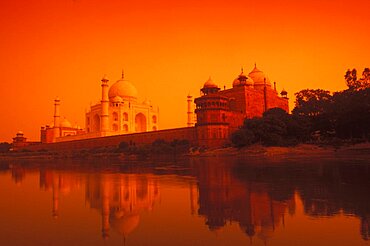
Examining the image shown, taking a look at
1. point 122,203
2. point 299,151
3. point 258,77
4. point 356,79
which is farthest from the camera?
point 258,77

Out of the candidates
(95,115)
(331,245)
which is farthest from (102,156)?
(331,245)

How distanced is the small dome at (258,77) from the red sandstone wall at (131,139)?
45.9 feet

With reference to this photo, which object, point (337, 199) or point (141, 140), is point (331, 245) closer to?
point (337, 199)

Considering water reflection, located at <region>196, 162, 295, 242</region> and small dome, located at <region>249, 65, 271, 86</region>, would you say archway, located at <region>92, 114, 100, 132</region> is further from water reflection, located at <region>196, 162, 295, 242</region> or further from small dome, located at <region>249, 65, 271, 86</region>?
water reflection, located at <region>196, 162, 295, 242</region>

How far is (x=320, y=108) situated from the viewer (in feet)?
115

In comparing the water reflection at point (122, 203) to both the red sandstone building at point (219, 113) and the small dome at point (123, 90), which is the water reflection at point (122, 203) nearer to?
the red sandstone building at point (219, 113)

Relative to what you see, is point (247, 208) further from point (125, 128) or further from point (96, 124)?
point (96, 124)

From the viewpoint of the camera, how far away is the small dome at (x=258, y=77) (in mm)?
45391

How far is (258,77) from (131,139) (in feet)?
63.5

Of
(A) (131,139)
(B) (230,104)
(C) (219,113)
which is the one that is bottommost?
(A) (131,139)

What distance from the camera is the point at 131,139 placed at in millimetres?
42500

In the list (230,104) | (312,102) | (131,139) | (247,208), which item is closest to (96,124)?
(131,139)

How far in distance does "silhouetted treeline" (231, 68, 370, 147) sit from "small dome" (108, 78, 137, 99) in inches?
1167

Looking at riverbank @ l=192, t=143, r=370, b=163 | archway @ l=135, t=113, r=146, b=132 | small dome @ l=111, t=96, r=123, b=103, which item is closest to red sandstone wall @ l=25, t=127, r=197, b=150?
riverbank @ l=192, t=143, r=370, b=163
